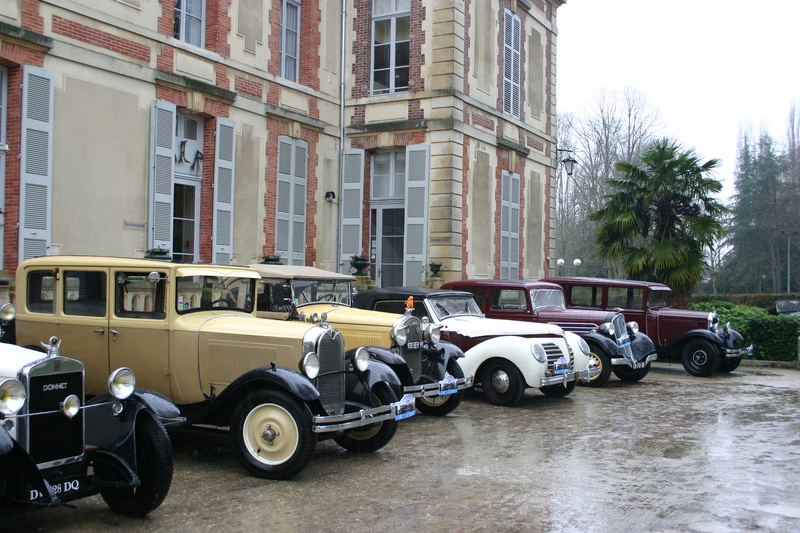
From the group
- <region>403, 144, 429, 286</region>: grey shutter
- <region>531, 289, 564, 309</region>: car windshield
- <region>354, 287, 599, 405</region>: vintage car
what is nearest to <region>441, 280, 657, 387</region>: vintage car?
<region>531, 289, 564, 309</region>: car windshield

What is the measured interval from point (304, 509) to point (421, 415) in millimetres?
3989

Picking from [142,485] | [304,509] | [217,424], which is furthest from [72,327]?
[304,509]

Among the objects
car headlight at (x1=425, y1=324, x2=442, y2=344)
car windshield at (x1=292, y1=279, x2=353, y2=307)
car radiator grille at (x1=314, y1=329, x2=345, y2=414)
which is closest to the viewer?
car radiator grille at (x1=314, y1=329, x2=345, y2=414)

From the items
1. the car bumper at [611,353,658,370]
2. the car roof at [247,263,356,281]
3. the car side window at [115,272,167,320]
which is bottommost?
the car bumper at [611,353,658,370]

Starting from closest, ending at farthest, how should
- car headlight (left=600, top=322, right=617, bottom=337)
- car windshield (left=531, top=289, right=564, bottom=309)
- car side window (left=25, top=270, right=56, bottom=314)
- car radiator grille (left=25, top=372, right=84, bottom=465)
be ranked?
car radiator grille (left=25, top=372, right=84, bottom=465) < car side window (left=25, top=270, right=56, bottom=314) < car headlight (left=600, top=322, right=617, bottom=337) < car windshield (left=531, top=289, right=564, bottom=309)

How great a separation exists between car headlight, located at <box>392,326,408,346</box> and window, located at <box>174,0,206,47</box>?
314 inches

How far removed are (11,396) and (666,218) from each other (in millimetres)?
16699

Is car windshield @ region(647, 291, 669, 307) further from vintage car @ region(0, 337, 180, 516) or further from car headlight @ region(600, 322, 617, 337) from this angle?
vintage car @ region(0, 337, 180, 516)

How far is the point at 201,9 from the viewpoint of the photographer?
13.8 metres

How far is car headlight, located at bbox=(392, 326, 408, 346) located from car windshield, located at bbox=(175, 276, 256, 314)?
5.46 feet

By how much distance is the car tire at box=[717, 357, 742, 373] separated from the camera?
539 inches

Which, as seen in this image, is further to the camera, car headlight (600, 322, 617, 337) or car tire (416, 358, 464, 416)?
car headlight (600, 322, 617, 337)

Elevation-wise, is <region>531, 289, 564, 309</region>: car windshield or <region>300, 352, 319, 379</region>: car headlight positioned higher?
<region>531, 289, 564, 309</region>: car windshield

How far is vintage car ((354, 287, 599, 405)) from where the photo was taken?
31.3ft
